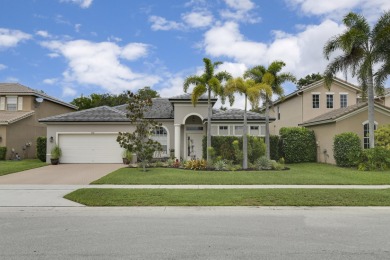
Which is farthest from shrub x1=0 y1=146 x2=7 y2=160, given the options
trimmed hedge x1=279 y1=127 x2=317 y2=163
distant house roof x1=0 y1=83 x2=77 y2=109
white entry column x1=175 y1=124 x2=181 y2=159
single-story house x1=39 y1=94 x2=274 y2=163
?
trimmed hedge x1=279 y1=127 x2=317 y2=163

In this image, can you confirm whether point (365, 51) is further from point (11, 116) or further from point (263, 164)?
point (11, 116)

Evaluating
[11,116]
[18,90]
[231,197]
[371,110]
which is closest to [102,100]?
[18,90]

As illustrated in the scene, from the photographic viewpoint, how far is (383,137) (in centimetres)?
1944

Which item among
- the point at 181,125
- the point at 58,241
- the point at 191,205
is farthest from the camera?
the point at 181,125

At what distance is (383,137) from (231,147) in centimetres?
910

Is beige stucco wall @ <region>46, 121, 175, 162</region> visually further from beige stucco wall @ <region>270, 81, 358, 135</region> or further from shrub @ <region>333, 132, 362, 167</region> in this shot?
beige stucco wall @ <region>270, 81, 358, 135</region>

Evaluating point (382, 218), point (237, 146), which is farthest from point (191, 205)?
point (237, 146)

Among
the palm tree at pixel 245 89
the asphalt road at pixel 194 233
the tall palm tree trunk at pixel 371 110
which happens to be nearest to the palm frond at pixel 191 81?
the palm tree at pixel 245 89

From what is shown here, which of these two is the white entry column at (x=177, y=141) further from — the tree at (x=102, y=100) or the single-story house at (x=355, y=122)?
the tree at (x=102, y=100)

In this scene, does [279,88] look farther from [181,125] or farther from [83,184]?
[83,184]

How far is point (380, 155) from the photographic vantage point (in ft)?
58.1

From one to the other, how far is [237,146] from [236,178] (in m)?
5.45

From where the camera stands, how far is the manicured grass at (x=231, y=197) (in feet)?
29.7

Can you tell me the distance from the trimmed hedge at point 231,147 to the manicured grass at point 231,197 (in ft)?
29.9
